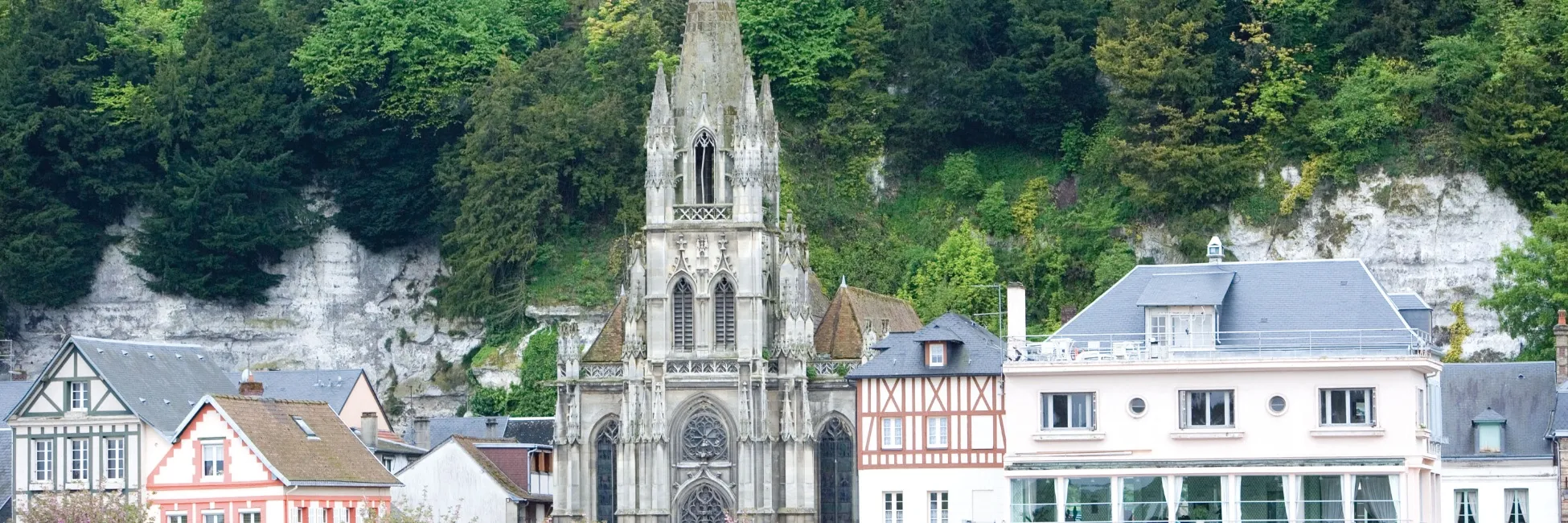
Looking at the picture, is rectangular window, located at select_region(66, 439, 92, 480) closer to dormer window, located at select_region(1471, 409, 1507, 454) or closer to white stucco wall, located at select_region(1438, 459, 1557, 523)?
white stucco wall, located at select_region(1438, 459, 1557, 523)

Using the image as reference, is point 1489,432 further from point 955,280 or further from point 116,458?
point 116,458

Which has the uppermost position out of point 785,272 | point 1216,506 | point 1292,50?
point 1292,50

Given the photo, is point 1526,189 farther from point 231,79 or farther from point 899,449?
point 231,79

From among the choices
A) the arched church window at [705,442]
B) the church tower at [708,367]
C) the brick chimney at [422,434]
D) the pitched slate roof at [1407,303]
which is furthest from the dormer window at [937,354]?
the brick chimney at [422,434]

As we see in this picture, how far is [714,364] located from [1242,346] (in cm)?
1955

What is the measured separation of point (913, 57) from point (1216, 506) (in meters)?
35.3

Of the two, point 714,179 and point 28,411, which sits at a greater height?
point 714,179

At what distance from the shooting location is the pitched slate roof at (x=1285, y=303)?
222 feet

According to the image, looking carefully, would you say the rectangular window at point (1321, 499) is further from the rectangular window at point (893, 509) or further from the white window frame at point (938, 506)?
the rectangular window at point (893, 509)

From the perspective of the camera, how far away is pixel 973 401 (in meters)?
73.1

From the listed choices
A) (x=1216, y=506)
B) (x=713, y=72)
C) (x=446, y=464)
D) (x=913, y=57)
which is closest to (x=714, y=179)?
(x=713, y=72)

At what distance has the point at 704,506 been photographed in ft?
275

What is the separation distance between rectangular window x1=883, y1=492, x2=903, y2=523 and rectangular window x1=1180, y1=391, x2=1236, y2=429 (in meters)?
7.63

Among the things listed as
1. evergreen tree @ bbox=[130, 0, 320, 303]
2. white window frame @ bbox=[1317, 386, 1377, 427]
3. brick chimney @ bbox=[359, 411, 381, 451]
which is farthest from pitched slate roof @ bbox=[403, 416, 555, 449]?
white window frame @ bbox=[1317, 386, 1377, 427]
